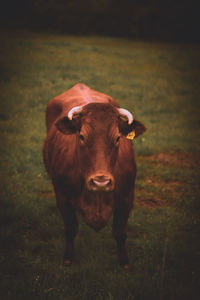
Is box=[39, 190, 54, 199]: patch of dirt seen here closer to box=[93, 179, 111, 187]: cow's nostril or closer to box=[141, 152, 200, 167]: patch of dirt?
box=[141, 152, 200, 167]: patch of dirt

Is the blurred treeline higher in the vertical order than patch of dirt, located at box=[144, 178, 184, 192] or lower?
higher

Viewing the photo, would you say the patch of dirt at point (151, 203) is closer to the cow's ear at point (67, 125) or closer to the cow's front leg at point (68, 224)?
the cow's front leg at point (68, 224)

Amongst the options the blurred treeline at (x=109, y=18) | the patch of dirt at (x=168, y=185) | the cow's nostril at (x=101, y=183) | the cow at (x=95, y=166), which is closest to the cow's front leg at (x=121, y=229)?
the cow at (x=95, y=166)

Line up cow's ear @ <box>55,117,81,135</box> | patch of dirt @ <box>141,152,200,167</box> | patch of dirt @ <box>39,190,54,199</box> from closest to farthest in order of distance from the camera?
cow's ear @ <box>55,117,81,135</box>
patch of dirt @ <box>39,190,54,199</box>
patch of dirt @ <box>141,152,200,167</box>

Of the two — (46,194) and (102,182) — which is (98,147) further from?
(46,194)

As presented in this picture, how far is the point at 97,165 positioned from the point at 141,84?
10355mm

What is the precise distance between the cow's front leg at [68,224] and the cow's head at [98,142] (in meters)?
0.77

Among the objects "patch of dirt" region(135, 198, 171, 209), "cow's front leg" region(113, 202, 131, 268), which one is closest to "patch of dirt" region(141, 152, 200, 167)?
"patch of dirt" region(135, 198, 171, 209)

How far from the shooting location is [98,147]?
294 centimetres

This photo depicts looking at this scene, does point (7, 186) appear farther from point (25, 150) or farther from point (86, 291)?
point (86, 291)

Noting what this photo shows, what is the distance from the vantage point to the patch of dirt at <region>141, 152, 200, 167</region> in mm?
6535

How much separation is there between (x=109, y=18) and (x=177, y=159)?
2648 centimetres

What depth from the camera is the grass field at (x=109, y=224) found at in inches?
132

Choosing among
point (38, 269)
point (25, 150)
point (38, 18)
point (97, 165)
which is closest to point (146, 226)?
point (38, 269)
